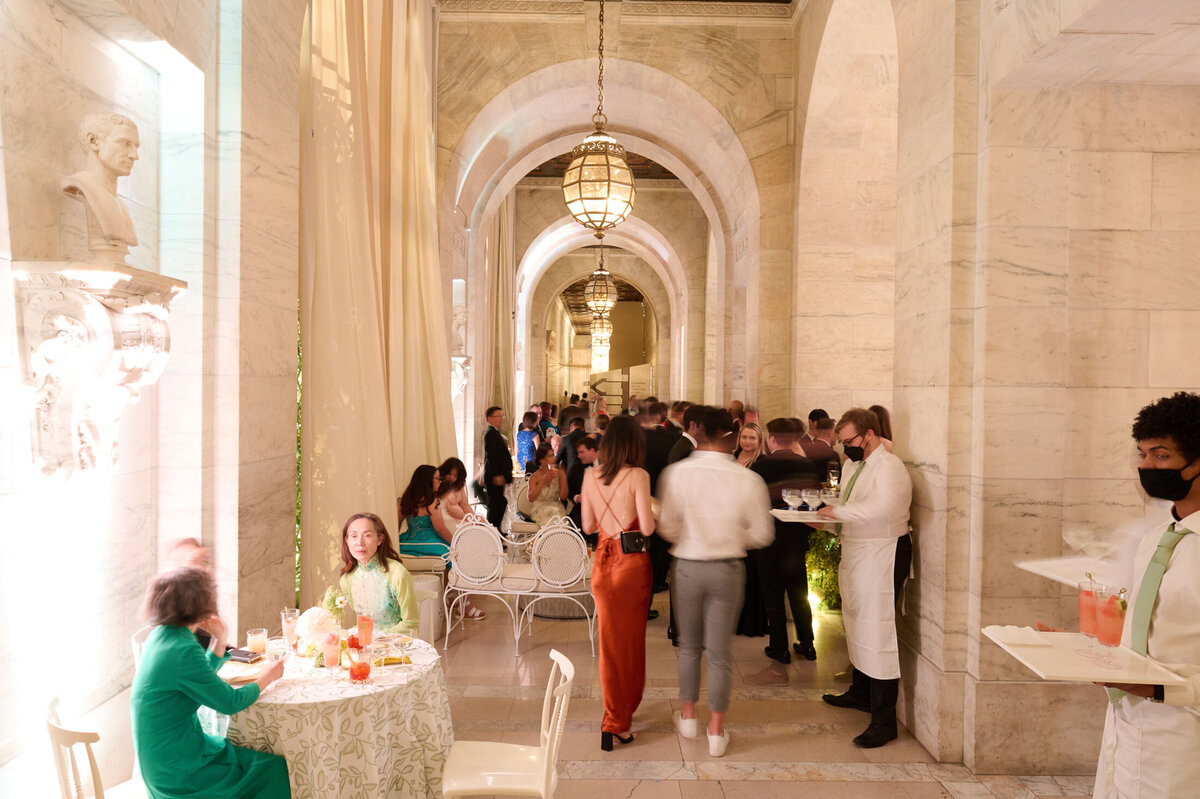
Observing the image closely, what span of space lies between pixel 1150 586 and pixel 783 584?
3098mm

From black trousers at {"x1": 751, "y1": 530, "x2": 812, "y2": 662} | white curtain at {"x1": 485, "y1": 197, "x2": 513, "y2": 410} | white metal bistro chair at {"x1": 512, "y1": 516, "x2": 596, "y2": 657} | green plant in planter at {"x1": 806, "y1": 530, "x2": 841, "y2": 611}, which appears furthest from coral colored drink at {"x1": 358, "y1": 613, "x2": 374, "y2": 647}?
white curtain at {"x1": 485, "y1": 197, "x2": 513, "y2": 410}

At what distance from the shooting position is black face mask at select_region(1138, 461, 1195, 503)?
2.13 metres

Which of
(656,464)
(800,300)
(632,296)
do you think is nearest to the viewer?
(656,464)

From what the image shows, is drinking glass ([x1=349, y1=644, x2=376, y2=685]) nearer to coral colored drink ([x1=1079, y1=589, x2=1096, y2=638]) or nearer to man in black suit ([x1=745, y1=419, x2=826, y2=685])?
coral colored drink ([x1=1079, y1=589, x2=1096, y2=638])

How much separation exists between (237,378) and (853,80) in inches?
229

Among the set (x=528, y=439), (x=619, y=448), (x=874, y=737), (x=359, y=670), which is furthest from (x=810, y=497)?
(x=528, y=439)

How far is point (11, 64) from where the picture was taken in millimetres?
2451

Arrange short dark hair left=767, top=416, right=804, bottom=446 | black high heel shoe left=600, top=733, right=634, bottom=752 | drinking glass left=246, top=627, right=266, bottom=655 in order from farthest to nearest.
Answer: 1. short dark hair left=767, top=416, right=804, bottom=446
2. black high heel shoe left=600, top=733, right=634, bottom=752
3. drinking glass left=246, top=627, right=266, bottom=655

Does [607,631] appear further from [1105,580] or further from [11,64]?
[11,64]

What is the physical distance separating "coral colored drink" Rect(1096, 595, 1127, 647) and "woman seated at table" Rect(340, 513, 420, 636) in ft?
8.79

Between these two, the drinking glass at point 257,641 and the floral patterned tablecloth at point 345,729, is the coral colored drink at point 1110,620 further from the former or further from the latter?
the drinking glass at point 257,641

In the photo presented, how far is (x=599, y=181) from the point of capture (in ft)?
20.0

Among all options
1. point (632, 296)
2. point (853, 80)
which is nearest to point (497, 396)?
point (853, 80)

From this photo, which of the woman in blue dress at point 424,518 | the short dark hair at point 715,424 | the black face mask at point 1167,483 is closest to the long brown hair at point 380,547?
the short dark hair at point 715,424
